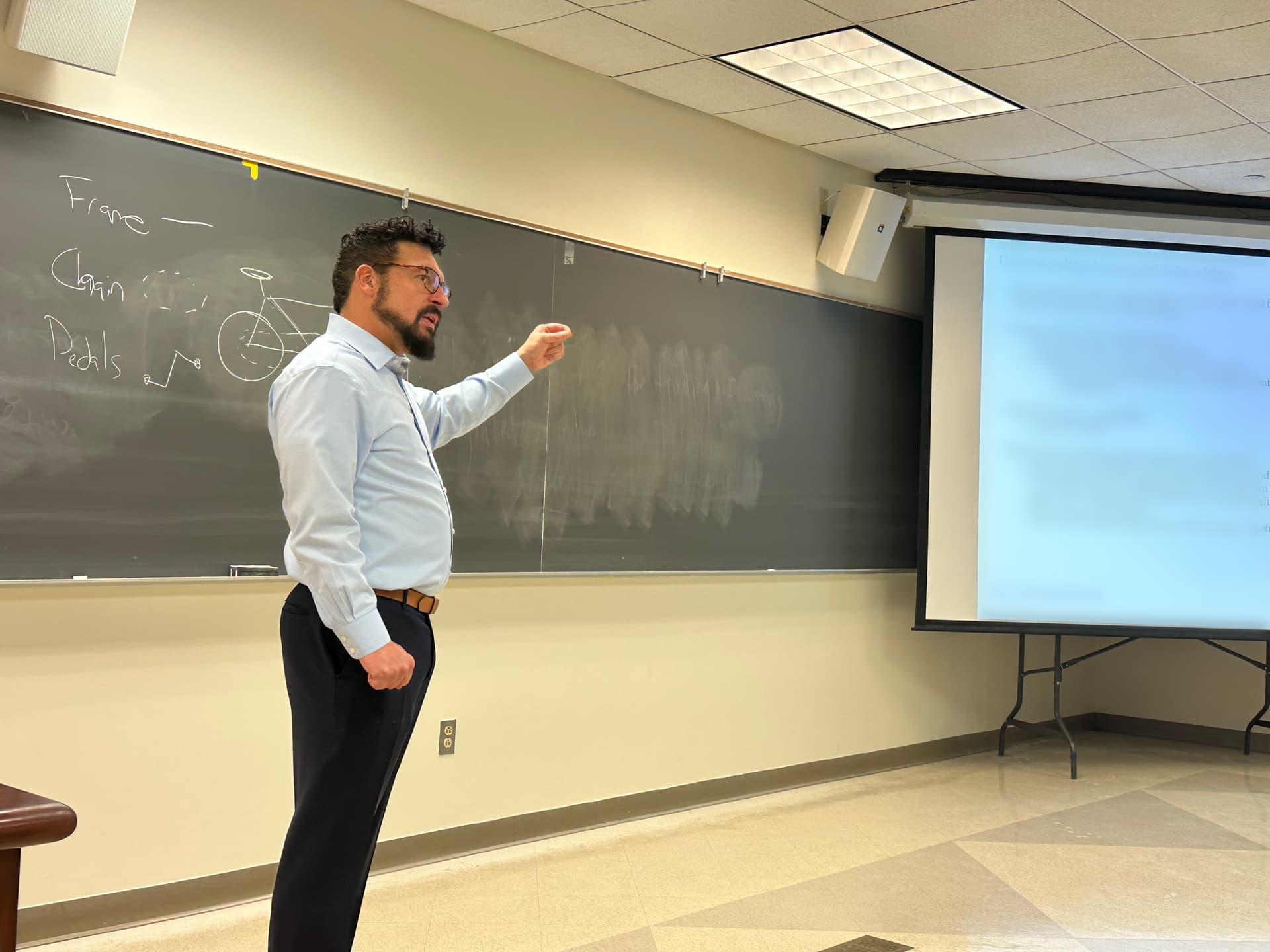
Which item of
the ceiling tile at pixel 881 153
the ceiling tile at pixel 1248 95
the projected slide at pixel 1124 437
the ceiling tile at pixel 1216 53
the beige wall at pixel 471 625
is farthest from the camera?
the projected slide at pixel 1124 437

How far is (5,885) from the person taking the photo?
1.00m

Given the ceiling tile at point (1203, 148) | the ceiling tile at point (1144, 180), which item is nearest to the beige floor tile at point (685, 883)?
the ceiling tile at point (1203, 148)

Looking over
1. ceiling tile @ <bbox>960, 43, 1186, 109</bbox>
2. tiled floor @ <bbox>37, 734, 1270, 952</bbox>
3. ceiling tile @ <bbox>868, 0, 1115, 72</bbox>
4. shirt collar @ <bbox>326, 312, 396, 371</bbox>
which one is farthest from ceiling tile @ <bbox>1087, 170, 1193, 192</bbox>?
shirt collar @ <bbox>326, 312, 396, 371</bbox>

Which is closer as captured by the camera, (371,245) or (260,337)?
(371,245)

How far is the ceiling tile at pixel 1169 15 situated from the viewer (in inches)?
124

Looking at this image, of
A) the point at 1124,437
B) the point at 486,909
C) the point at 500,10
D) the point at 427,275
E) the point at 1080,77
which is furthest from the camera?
the point at 1124,437

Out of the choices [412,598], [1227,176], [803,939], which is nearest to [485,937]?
[803,939]

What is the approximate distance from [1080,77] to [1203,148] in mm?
1124

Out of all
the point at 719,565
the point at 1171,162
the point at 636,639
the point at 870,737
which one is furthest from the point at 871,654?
the point at 1171,162

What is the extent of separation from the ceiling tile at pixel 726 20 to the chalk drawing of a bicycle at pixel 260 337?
4.26 feet

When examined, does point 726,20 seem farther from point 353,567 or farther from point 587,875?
point 587,875

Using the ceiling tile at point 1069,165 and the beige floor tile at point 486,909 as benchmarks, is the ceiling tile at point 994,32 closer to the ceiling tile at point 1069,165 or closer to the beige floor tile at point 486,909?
the ceiling tile at point 1069,165

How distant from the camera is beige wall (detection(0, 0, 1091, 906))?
9.18ft

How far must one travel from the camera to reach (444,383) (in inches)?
136
